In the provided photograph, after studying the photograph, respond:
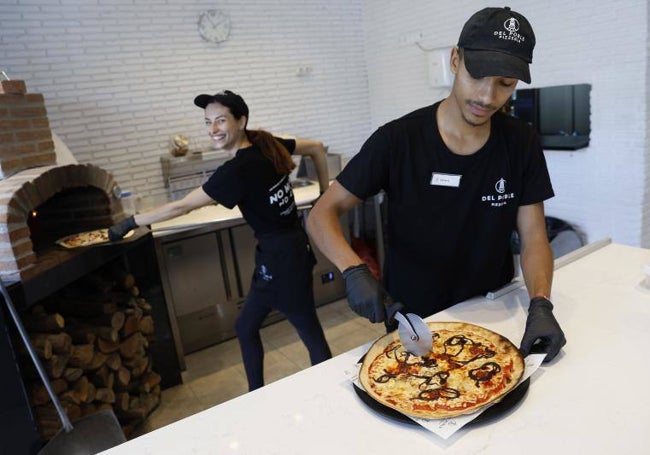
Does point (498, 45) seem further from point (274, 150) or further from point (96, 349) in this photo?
point (96, 349)

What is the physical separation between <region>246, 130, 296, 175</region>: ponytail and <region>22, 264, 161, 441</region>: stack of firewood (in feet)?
3.67

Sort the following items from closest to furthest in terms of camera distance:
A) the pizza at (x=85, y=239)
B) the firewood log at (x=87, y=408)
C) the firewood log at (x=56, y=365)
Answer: the firewood log at (x=56, y=365) < the firewood log at (x=87, y=408) < the pizza at (x=85, y=239)

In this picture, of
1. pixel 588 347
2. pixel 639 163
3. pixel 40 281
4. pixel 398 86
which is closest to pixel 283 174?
pixel 40 281

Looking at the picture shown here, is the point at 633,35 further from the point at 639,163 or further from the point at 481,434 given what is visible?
the point at 481,434

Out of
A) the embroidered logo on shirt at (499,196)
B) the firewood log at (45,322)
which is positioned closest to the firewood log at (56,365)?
the firewood log at (45,322)

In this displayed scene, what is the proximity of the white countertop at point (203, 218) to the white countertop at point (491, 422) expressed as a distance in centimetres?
220

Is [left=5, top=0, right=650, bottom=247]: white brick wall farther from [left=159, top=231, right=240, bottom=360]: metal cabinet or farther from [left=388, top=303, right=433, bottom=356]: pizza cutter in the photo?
[left=388, top=303, right=433, bottom=356]: pizza cutter

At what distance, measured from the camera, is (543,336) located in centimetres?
127

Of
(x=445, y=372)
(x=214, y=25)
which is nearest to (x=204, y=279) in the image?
(x=214, y=25)

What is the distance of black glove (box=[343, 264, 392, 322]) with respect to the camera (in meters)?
1.37

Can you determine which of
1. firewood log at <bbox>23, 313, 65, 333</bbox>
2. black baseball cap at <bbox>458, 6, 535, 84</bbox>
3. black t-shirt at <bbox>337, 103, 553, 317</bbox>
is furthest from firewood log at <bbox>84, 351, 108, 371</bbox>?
black baseball cap at <bbox>458, 6, 535, 84</bbox>

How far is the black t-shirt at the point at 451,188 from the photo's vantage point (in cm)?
161

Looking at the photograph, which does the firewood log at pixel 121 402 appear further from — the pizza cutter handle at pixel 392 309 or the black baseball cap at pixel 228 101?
the pizza cutter handle at pixel 392 309

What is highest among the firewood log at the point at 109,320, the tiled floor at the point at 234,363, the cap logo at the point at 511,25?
the cap logo at the point at 511,25
